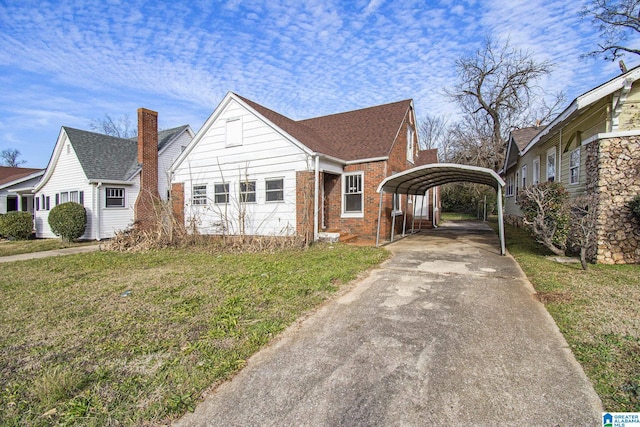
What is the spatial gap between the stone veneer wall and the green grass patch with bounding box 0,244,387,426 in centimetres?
525

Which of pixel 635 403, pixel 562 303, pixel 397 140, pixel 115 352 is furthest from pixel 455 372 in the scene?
pixel 397 140

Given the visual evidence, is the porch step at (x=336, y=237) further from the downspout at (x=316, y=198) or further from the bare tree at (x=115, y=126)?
the bare tree at (x=115, y=126)

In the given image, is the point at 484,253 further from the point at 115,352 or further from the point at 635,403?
the point at 115,352

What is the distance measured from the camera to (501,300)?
5141 millimetres

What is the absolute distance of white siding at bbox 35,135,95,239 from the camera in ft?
53.1

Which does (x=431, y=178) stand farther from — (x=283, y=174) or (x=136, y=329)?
(x=136, y=329)

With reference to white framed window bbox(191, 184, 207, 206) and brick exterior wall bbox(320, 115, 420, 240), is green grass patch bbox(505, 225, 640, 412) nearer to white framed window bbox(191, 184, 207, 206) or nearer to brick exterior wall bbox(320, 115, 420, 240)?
brick exterior wall bbox(320, 115, 420, 240)

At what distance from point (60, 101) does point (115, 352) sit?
27.6 m

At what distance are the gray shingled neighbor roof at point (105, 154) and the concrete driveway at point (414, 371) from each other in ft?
53.9

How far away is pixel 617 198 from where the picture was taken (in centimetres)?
736

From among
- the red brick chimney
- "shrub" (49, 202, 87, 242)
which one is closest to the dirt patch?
the red brick chimney

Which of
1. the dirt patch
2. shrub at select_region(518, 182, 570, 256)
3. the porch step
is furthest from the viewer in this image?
the porch step

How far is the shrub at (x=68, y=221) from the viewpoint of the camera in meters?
15.0

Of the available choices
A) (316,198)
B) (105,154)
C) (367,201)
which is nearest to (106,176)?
(105,154)
